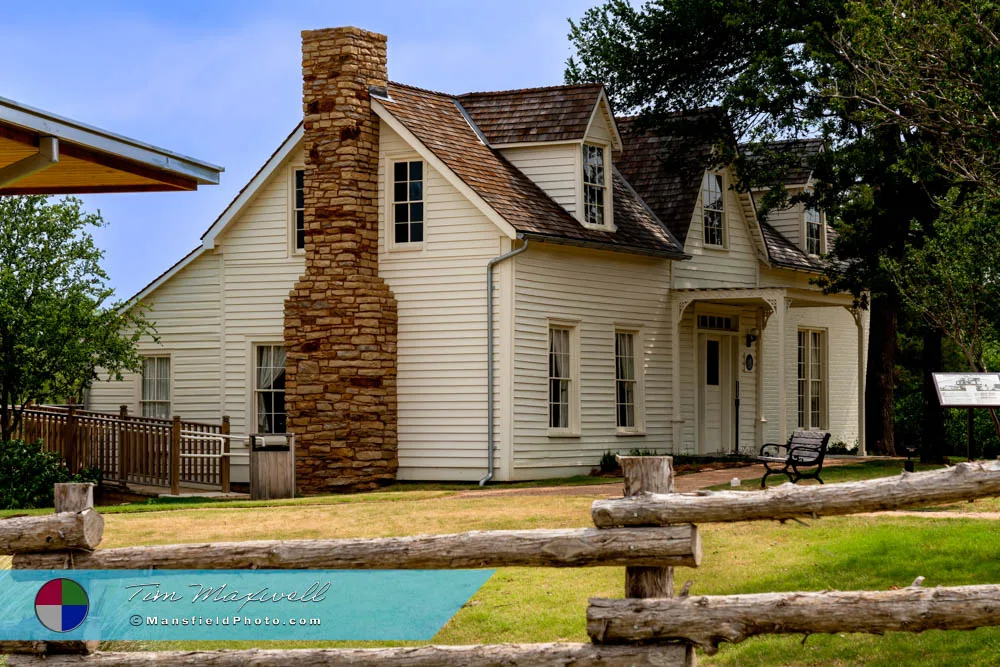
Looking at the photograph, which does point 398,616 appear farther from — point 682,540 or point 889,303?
point 889,303

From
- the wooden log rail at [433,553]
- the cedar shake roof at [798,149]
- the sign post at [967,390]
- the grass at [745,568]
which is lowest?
the grass at [745,568]

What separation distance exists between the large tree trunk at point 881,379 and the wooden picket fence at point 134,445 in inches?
661

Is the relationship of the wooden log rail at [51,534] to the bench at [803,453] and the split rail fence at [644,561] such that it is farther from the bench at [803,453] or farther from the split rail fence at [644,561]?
the bench at [803,453]

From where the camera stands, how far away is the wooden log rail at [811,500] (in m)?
8.58

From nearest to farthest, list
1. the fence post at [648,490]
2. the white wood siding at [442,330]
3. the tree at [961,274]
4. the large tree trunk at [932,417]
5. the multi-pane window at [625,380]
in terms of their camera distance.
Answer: the fence post at [648,490], the tree at [961,274], the white wood siding at [442,330], the large tree trunk at [932,417], the multi-pane window at [625,380]

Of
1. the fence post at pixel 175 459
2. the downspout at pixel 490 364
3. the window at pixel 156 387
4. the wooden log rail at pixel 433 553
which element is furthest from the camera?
the window at pixel 156 387

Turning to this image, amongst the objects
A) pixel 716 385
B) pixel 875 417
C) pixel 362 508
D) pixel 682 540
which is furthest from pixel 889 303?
pixel 682 540

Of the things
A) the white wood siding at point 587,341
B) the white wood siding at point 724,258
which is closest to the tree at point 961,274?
the white wood siding at point 587,341

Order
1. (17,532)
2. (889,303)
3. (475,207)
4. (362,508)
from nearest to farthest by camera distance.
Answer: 1. (17,532)
2. (362,508)
3. (475,207)
4. (889,303)

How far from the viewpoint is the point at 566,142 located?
85.7 feet

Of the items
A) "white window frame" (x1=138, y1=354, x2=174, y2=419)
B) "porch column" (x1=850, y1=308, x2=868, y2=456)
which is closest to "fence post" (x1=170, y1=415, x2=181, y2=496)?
"white window frame" (x1=138, y1=354, x2=174, y2=419)

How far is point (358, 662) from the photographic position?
8977 mm

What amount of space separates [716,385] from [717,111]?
5.89 meters

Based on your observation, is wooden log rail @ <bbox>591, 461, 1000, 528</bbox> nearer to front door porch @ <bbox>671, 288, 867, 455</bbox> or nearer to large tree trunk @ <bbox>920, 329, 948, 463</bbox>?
front door porch @ <bbox>671, 288, 867, 455</bbox>
